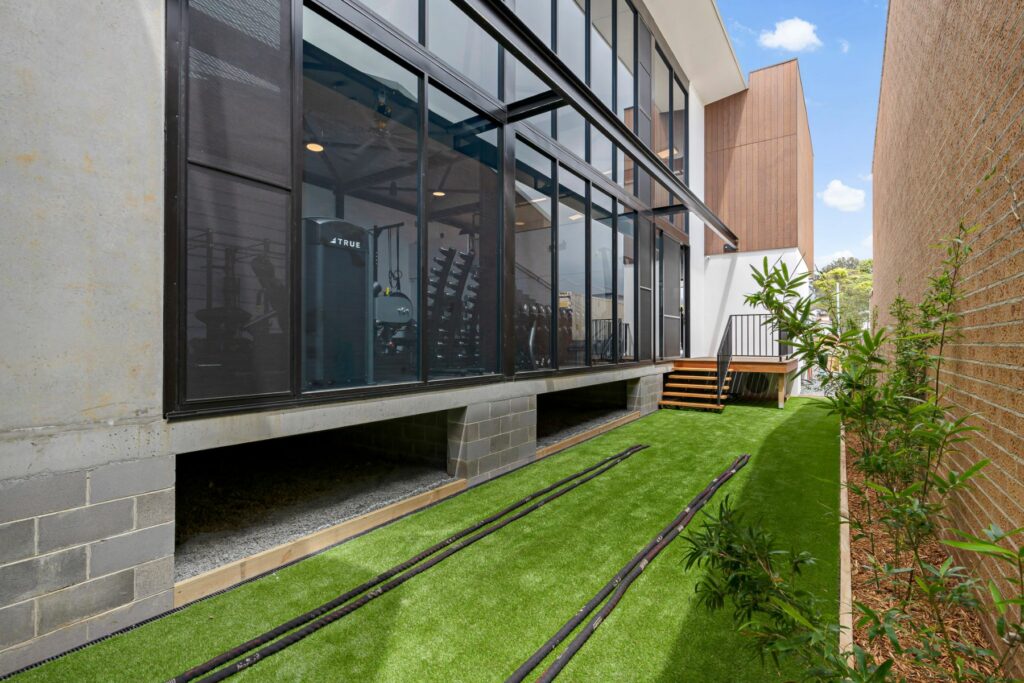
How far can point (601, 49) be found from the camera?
7.31 metres

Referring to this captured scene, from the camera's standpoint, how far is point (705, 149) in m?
12.5

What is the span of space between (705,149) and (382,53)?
1094 cm

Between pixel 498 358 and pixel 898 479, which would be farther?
pixel 498 358

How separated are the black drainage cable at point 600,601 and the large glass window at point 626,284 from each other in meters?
3.94

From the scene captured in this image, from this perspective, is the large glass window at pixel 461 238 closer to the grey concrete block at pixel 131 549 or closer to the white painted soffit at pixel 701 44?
the grey concrete block at pixel 131 549

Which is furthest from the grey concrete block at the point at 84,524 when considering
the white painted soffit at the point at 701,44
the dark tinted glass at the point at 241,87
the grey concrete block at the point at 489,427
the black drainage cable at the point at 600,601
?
the white painted soffit at the point at 701,44

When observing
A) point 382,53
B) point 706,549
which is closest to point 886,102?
point 382,53

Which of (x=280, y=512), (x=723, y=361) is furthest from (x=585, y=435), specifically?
(x=280, y=512)

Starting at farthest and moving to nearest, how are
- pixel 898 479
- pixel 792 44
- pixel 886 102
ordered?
1. pixel 792 44
2. pixel 886 102
3. pixel 898 479

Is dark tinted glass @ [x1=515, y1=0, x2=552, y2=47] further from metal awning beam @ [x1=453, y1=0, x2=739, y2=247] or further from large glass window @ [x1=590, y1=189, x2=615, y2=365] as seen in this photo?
large glass window @ [x1=590, y1=189, x2=615, y2=365]

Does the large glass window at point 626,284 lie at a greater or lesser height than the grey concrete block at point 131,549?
greater

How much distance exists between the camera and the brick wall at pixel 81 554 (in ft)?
6.74

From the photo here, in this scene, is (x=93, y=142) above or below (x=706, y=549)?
above

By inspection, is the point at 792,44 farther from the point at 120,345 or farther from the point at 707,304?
the point at 120,345
